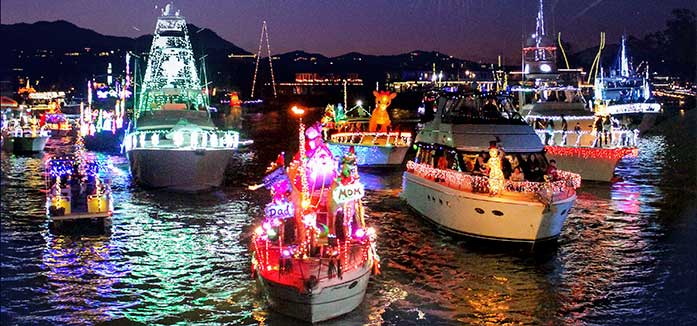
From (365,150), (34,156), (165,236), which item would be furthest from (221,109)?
(165,236)

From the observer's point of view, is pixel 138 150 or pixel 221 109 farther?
pixel 221 109

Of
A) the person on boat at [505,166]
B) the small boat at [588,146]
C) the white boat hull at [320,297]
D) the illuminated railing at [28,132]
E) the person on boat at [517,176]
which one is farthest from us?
the illuminated railing at [28,132]

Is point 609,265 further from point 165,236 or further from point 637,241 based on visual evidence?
point 165,236

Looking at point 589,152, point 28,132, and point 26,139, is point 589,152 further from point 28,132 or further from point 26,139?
point 28,132

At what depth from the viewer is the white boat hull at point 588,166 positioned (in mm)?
33562

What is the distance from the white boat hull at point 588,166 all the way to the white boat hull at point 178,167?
1592cm

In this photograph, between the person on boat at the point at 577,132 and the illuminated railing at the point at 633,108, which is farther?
the illuminated railing at the point at 633,108

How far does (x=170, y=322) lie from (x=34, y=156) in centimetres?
3930

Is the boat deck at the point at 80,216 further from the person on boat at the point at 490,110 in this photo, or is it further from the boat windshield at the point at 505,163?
the person on boat at the point at 490,110

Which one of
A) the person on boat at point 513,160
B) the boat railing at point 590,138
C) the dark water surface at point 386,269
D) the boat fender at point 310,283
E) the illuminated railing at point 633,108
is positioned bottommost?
the dark water surface at point 386,269

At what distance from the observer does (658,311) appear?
1567 centimetres

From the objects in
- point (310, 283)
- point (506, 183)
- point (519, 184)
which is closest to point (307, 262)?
point (310, 283)

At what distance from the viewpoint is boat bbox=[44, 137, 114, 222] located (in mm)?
22906

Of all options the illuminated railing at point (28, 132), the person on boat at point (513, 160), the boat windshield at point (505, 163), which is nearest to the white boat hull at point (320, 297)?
the boat windshield at point (505, 163)
